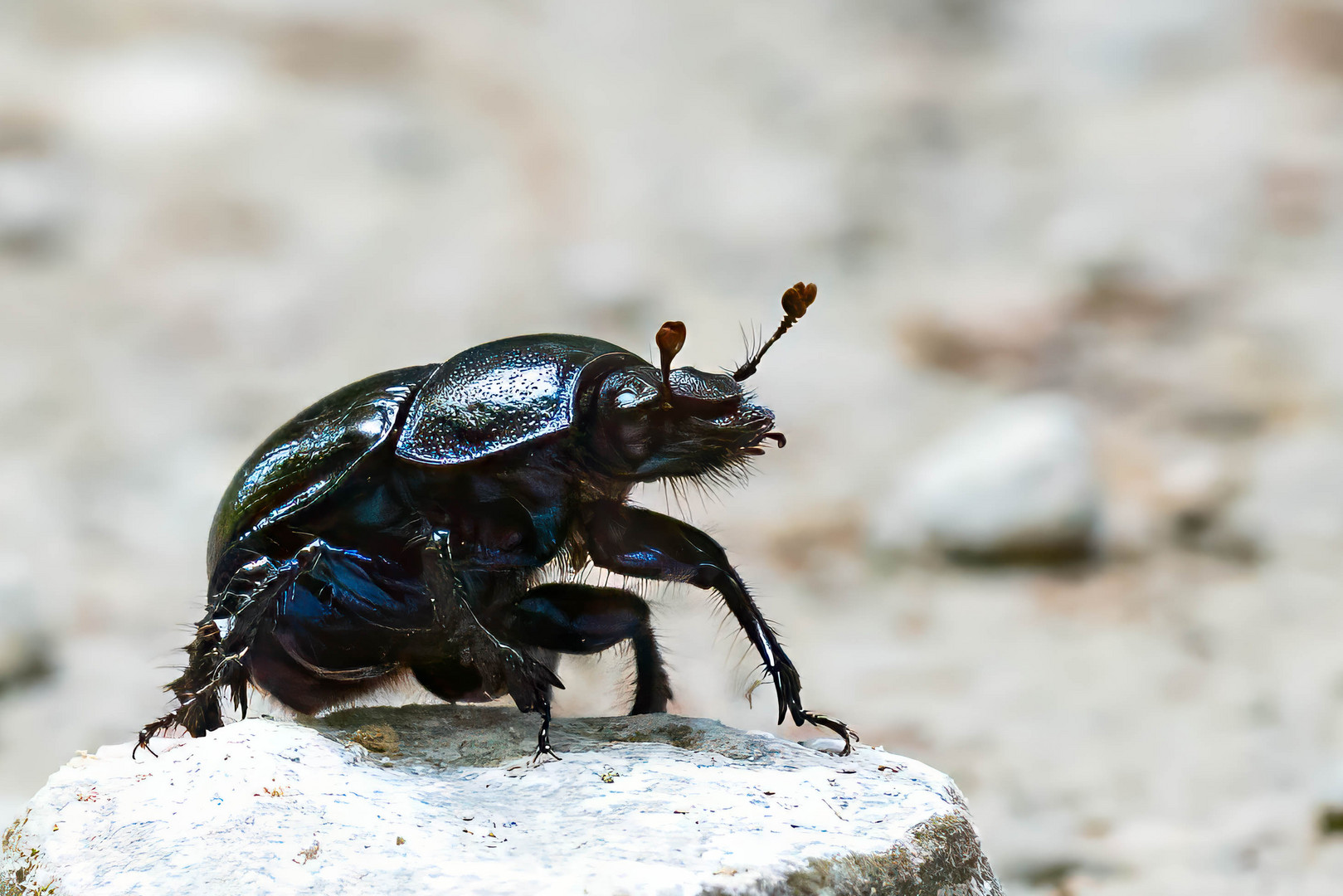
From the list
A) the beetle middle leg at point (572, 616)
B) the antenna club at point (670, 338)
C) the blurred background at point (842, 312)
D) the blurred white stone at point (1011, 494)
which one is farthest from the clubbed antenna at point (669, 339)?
the blurred white stone at point (1011, 494)

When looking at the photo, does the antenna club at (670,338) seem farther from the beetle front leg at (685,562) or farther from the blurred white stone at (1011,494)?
the blurred white stone at (1011,494)

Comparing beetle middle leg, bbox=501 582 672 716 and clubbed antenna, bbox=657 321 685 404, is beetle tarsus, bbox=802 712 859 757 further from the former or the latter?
clubbed antenna, bbox=657 321 685 404

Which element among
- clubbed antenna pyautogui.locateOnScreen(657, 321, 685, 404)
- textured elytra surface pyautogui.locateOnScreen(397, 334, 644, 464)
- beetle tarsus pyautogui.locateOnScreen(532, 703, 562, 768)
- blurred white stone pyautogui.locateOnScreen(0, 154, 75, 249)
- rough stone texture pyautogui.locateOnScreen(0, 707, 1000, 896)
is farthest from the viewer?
blurred white stone pyautogui.locateOnScreen(0, 154, 75, 249)

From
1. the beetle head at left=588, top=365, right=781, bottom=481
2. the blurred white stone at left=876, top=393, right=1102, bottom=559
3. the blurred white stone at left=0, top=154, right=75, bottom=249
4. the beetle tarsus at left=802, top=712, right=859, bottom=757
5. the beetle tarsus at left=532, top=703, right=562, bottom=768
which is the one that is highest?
the blurred white stone at left=0, top=154, right=75, bottom=249

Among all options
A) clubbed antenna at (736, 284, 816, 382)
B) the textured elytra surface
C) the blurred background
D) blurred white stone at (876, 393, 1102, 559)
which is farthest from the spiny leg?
blurred white stone at (876, 393, 1102, 559)

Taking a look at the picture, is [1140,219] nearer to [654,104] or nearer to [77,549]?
[654,104]

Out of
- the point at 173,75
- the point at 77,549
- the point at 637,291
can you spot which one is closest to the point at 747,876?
the point at 77,549
